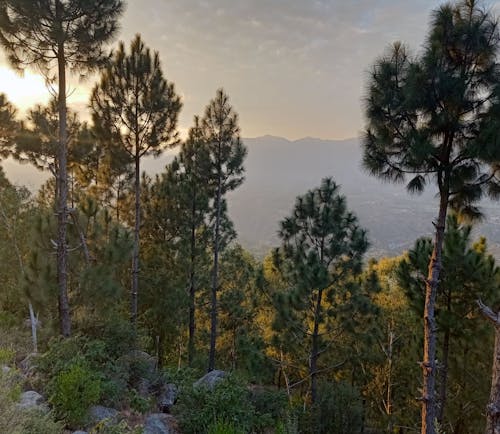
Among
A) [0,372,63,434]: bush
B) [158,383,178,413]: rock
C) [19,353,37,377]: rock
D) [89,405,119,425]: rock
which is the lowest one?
[158,383,178,413]: rock

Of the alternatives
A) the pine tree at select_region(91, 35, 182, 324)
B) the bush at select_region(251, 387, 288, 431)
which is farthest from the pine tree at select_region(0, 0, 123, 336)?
the bush at select_region(251, 387, 288, 431)

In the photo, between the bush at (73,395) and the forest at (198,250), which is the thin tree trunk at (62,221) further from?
the bush at (73,395)

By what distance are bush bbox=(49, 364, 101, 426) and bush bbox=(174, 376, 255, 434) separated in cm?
173

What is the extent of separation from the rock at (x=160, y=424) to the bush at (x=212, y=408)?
16 cm

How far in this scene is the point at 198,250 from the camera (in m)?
14.4

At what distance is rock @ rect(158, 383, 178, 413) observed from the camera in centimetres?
649

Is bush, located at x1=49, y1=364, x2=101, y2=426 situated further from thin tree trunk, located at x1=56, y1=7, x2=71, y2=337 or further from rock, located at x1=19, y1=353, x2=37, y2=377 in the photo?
thin tree trunk, located at x1=56, y1=7, x2=71, y2=337

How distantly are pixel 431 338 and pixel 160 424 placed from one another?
5.02 m

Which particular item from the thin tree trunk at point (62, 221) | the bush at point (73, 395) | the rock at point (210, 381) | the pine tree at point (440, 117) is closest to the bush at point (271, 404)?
the rock at point (210, 381)

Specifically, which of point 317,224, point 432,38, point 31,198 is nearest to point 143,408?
point 317,224

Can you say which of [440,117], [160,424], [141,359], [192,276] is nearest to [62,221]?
[141,359]

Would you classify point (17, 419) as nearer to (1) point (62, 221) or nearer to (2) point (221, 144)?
(1) point (62, 221)

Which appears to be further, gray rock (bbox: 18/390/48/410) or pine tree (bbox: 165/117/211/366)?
pine tree (bbox: 165/117/211/366)

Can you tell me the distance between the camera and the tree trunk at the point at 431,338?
19.9ft
